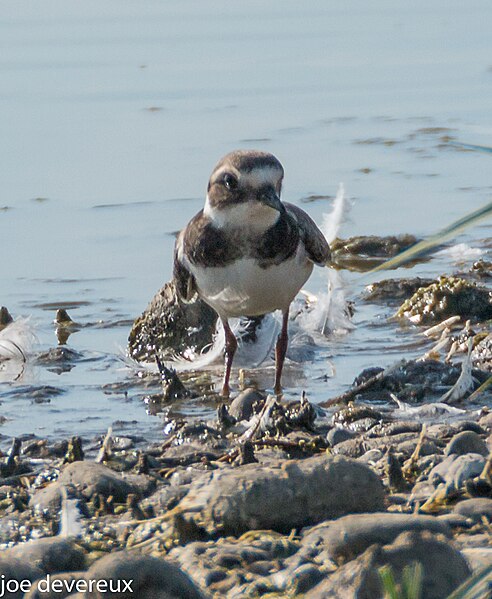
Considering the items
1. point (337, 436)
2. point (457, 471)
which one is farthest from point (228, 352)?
point (457, 471)

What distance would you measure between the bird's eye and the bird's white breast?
0.37 meters

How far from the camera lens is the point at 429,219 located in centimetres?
1122

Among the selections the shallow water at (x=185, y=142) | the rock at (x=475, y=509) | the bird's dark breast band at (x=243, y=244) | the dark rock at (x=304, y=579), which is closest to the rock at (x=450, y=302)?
the shallow water at (x=185, y=142)

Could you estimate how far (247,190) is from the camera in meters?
6.67

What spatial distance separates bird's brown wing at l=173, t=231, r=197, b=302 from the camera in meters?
7.18

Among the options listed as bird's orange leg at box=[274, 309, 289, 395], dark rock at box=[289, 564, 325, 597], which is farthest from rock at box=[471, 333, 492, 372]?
dark rock at box=[289, 564, 325, 597]

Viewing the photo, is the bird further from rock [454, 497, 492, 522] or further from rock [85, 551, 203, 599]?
rock [85, 551, 203, 599]

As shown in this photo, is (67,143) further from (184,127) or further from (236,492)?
(236,492)

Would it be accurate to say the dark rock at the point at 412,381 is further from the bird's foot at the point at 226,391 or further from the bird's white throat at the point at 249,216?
the bird's white throat at the point at 249,216

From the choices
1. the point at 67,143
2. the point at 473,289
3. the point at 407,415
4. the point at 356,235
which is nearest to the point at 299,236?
the point at 407,415

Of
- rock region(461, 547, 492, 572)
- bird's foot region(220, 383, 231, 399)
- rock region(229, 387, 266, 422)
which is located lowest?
bird's foot region(220, 383, 231, 399)

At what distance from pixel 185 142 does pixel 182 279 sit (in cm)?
667

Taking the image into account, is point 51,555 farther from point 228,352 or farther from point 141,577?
point 228,352

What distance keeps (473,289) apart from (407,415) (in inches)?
89.9
